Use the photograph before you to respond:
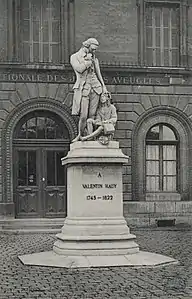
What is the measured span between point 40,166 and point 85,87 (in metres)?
9.83

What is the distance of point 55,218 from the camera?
23.3m

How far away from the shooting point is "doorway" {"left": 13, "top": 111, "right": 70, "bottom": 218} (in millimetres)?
23438

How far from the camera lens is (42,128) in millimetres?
23750

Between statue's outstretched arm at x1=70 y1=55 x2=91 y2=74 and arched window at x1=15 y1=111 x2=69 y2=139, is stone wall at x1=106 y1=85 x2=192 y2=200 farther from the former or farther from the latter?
statue's outstretched arm at x1=70 y1=55 x2=91 y2=74

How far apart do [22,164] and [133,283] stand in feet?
44.5

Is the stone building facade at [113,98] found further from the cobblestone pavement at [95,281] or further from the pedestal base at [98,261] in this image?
the pedestal base at [98,261]

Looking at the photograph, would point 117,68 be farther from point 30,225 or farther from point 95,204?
point 95,204

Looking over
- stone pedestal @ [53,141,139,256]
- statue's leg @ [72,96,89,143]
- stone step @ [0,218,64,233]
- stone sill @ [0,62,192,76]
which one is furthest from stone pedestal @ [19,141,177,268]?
stone sill @ [0,62,192,76]

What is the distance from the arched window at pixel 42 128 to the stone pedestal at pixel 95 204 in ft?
32.1

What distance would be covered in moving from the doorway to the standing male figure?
9403 mm

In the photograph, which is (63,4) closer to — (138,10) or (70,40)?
(70,40)

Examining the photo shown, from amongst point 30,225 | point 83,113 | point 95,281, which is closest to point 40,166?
point 30,225

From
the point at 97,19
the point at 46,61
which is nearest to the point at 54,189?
the point at 46,61

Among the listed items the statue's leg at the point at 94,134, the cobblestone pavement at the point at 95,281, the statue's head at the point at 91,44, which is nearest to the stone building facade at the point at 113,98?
the cobblestone pavement at the point at 95,281
